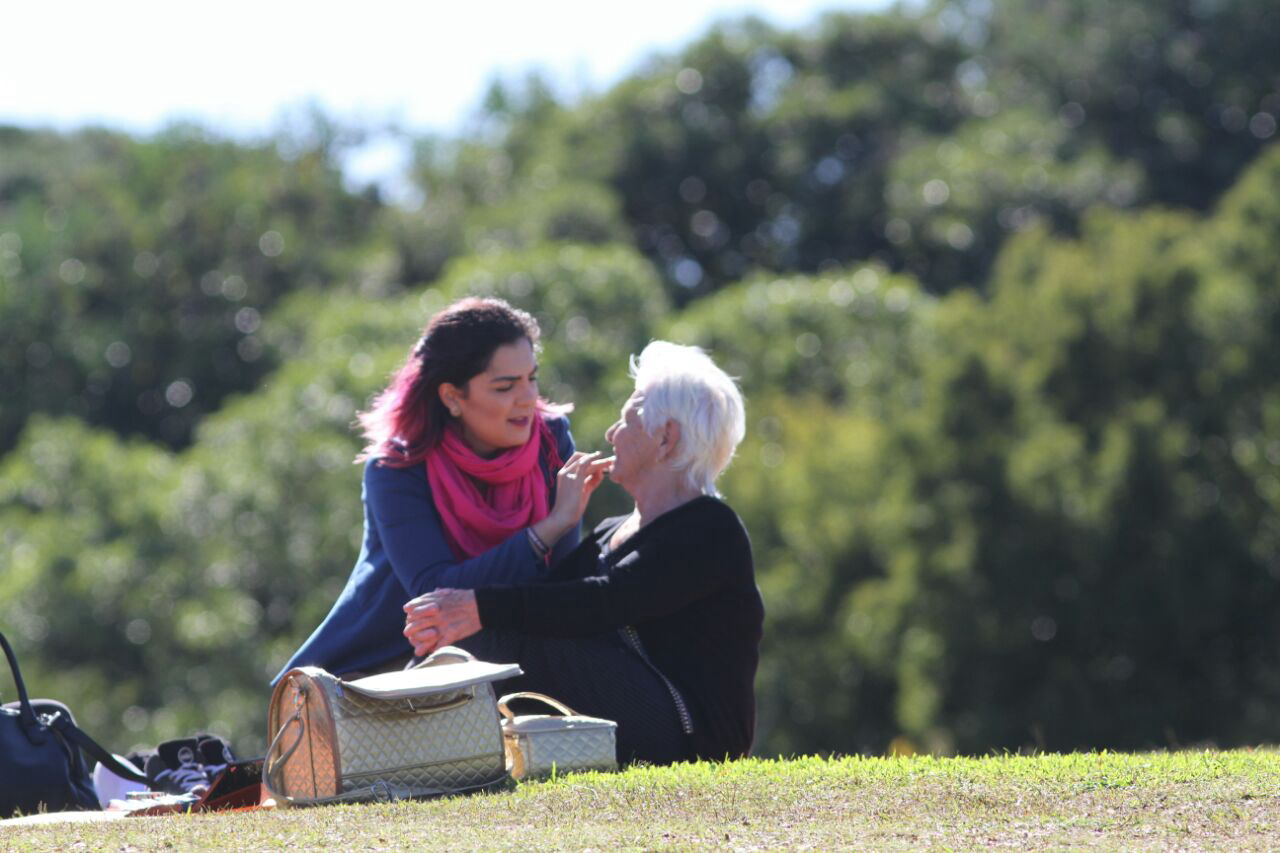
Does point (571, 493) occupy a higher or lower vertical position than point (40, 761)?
higher

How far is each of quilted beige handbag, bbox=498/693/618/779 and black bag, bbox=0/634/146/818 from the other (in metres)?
1.74

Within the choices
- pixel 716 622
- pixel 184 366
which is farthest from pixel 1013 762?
pixel 184 366

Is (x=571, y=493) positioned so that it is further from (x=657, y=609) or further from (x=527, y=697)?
(x=527, y=697)

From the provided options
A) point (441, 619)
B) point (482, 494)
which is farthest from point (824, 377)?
point (441, 619)

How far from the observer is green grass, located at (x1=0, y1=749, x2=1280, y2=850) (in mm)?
4742

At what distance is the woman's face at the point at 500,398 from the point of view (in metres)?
6.88

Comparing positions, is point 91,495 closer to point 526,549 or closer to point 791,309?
point 791,309

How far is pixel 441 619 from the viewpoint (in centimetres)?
604

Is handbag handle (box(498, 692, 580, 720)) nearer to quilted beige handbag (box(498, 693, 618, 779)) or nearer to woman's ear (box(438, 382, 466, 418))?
quilted beige handbag (box(498, 693, 618, 779))

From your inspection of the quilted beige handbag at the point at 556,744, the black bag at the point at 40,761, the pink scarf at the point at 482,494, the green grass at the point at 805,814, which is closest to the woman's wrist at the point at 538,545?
the pink scarf at the point at 482,494

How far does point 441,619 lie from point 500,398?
110 cm

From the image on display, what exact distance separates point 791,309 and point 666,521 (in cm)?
2653

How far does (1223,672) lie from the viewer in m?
24.4

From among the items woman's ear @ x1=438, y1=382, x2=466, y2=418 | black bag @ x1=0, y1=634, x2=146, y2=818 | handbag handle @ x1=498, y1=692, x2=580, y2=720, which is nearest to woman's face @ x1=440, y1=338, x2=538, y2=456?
woman's ear @ x1=438, y1=382, x2=466, y2=418
